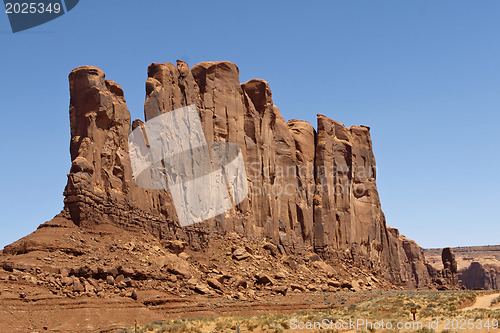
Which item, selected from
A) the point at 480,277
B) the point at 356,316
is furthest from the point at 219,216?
→ the point at 480,277

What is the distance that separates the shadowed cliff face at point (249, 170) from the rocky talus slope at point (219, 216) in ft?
0.39

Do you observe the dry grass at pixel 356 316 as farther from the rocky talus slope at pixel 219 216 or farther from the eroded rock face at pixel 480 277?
the eroded rock face at pixel 480 277

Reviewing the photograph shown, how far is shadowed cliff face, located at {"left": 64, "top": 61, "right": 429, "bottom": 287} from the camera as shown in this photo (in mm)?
54281

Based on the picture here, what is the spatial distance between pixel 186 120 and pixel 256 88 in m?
11.9

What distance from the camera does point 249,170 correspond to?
6875cm

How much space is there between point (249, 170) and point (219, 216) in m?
7.27

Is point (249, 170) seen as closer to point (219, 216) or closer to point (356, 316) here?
point (219, 216)

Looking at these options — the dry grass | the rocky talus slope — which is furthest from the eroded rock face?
the dry grass

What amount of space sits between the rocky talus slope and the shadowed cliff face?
0.39 ft

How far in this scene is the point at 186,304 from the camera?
159 feet

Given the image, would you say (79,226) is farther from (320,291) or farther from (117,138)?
(320,291)

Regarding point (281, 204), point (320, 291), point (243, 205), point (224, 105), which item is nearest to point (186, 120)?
point (224, 105)

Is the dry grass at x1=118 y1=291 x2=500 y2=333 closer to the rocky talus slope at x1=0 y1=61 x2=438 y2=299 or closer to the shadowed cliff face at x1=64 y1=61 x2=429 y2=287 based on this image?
the rocky talus slope at x1=0 y1=61 x2=438 y2=299

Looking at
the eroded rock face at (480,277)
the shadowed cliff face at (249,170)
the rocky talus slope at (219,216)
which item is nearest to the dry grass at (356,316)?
the rocky talus slope at (219,216)
